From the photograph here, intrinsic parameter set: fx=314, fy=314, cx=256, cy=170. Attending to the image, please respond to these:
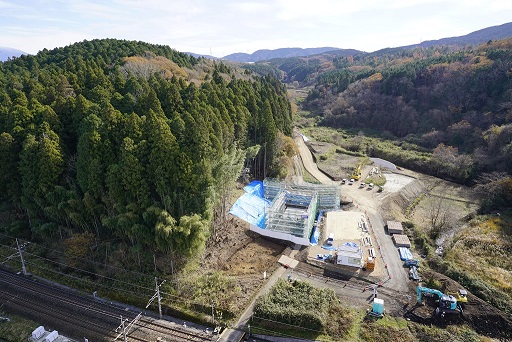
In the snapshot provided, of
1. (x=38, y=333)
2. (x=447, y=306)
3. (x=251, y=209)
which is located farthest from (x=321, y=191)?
(x=38, y=333)

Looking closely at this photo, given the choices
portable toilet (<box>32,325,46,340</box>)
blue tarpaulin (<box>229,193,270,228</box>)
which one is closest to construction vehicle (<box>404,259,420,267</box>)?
blue tarpaulin (<box>229,193,270,228</box>)

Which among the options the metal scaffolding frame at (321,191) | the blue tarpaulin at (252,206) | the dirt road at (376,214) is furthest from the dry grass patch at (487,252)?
the blue tarpaulin at (252,206)

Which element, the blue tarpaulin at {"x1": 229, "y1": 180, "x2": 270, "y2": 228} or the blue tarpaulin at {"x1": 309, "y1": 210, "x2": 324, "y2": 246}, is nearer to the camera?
the blue tarpaulin at {"x1": 309, "y1": 210, "x2": 324, "y2": 246}

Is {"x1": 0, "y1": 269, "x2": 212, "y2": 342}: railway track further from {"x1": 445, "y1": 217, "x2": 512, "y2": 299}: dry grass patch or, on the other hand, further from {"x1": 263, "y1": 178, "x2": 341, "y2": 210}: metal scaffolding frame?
{"x1": 445, "y1": 217, "x2": 512, "y2": 299}: dry grass patch

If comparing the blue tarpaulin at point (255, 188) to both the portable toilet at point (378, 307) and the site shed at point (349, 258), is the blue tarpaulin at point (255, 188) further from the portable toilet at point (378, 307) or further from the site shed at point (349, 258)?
the portable toilet at point (378, 307)

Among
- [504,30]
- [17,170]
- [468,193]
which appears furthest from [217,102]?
[504,30]
